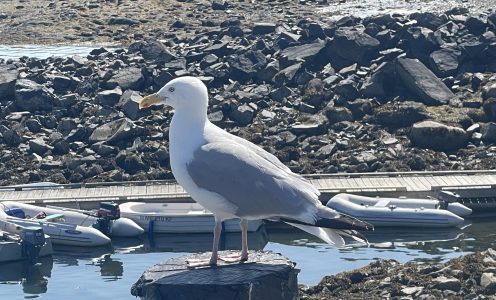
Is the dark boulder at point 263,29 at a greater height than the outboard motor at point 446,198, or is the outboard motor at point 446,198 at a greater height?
the dark boulder at point 263,29

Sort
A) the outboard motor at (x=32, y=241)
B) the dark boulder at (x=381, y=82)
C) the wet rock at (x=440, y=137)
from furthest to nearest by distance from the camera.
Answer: the dark boulder at (x=381, y=82)
the wet rock at (x=440, y=137)
the outboard motor at (x=32, y=241)

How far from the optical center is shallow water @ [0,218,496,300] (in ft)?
92.9

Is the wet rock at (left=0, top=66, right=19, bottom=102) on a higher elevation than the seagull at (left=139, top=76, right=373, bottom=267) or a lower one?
lower

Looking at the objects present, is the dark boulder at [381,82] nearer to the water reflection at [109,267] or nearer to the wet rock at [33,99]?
the wet rock at [33,99]

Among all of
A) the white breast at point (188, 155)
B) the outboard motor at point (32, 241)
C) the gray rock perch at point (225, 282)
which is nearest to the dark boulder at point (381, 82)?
the outboard motor at point (32, 241)

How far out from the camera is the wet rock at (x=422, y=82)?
133 feet

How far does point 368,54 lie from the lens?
43.8m

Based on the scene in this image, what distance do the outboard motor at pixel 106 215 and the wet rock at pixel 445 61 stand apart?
14.4 meters

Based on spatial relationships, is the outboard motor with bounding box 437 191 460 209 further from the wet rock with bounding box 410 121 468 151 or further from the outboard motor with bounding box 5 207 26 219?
the outboard motor with bounding box 5 207 26 219

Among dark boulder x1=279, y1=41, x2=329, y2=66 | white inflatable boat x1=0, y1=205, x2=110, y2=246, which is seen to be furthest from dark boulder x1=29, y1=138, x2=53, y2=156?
dark boulder x1=279, y1=41, x2=329, y2=66

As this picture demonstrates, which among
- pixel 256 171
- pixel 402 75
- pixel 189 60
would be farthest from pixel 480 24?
pixel 256 171

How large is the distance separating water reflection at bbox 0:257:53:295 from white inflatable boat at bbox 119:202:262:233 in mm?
2883

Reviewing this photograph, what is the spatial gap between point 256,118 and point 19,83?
8.87 metres

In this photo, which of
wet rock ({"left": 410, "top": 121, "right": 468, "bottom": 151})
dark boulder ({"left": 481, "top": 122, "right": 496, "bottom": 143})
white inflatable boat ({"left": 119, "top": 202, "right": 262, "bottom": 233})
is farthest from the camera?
dark boulder ({"left": 481, "top": 122, "right": 496, "bottom": 143})
